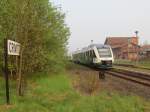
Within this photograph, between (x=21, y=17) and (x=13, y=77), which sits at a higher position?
(x=21, y=17)

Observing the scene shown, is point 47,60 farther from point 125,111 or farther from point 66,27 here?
point 125,111

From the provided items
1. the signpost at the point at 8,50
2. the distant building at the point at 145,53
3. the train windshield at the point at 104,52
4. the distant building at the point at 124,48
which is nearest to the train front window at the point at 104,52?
the train windshield at the point at 104,52

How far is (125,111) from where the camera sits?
32.1ft

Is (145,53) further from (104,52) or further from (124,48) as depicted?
(104,52)

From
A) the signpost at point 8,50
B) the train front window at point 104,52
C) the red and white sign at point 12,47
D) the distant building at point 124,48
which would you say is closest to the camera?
the signpost at point 8,50

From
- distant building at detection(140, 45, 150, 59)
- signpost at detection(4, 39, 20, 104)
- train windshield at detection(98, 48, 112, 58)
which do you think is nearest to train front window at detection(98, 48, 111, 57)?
train windshield at detection(98, 48, 112, 58)

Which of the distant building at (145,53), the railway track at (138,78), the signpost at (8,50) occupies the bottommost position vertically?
the railway track at (138,78)

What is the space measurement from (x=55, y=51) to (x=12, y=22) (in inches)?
457

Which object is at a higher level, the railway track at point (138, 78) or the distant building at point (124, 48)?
the distant building at point (124, 48)

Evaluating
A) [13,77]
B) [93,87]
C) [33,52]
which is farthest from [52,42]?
[33,52]

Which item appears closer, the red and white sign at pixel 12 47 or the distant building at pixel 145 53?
the red and white sign at pixel 12 47

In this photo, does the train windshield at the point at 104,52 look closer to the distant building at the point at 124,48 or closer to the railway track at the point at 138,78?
→ the railway track at the point at 138,78

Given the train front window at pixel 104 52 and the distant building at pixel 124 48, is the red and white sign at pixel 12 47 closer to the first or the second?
the train front window at pixel 104 52

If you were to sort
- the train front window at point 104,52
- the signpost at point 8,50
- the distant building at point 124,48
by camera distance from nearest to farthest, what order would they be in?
1. the signpost at point 8,50
2. the train front window at point 104,52
3. the distant building at point 124,48
